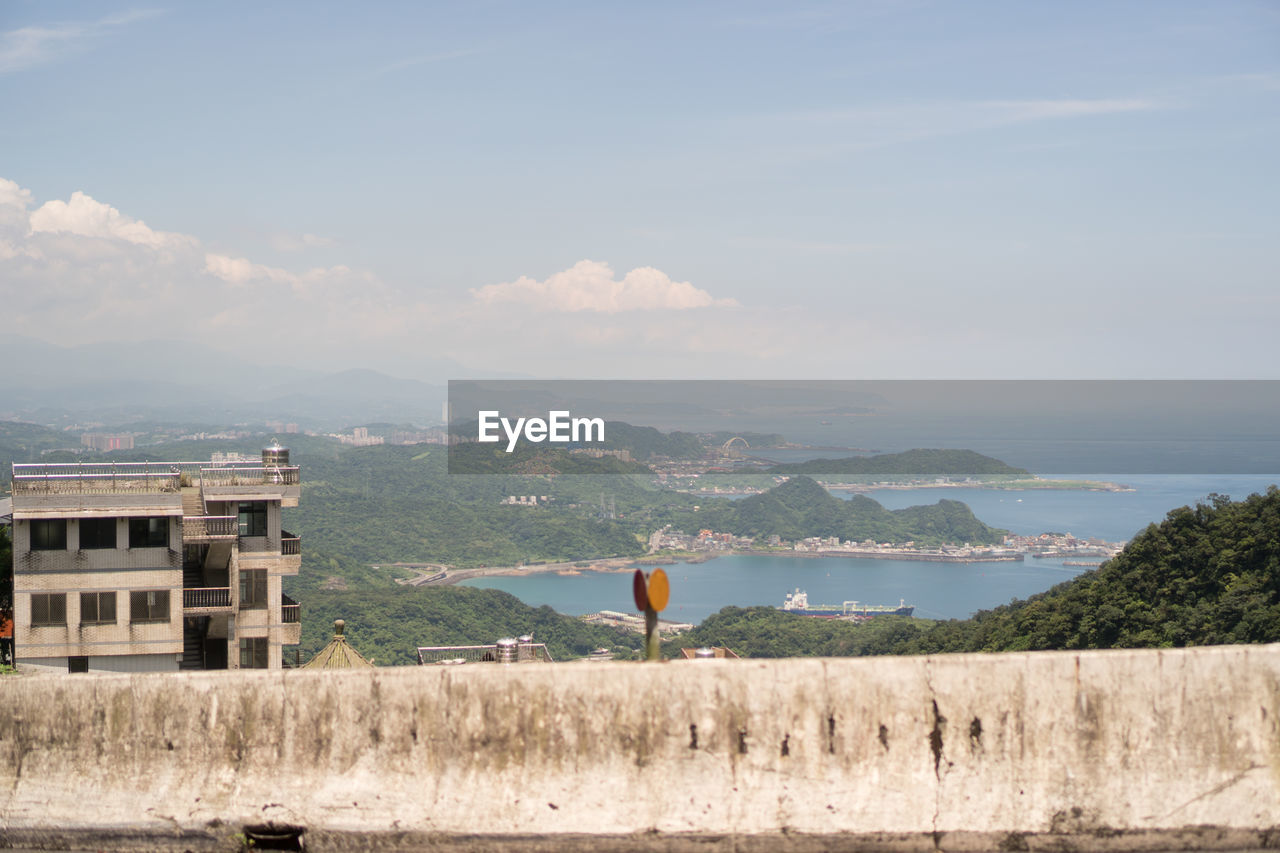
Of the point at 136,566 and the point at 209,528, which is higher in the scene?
Answer: the point at 209,528

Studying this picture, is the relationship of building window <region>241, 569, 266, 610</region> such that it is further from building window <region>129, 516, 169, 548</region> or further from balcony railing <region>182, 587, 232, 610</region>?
building window <region>129, 516, 169, 548</region>

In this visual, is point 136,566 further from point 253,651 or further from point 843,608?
point 843,608

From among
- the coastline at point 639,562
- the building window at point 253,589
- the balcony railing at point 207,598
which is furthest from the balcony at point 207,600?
the coastline at point 639,562

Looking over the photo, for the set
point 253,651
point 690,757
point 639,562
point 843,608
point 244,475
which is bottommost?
point 639,562

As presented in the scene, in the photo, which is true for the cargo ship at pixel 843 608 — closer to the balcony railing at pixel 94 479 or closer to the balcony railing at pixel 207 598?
the balcony railing at pixel 207 598

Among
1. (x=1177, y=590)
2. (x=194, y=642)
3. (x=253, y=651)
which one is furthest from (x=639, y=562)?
(x=194, y=642)

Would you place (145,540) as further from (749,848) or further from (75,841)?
(749,848)

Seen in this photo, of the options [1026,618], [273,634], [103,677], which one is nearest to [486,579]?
[1026,618]
